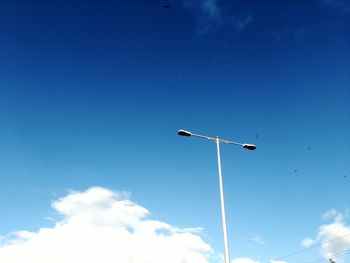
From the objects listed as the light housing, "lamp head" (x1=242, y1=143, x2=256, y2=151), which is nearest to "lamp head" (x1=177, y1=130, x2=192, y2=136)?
the light housing

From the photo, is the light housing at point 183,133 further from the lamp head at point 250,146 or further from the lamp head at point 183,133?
the lamp head at point 250,146

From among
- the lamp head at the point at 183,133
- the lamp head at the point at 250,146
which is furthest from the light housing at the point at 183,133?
the lamp head at the point at 250,146

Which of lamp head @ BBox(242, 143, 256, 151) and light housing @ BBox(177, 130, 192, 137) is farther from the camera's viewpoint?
lamp head @ BBox(242, 143, 256, 151)

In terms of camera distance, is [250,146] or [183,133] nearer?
[183,133]

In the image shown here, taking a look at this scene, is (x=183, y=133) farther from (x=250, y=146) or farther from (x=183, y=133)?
(x=250, y=146)

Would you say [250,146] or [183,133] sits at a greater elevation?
[183,133]

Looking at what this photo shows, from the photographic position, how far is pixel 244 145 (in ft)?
60.5

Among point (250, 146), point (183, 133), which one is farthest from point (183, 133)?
point (250, 146)

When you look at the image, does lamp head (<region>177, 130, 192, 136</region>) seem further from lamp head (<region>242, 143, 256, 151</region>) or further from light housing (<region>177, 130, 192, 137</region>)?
lamp head (<region>242, 143, 256, 151</region>)

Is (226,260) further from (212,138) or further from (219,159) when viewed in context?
(212,138)

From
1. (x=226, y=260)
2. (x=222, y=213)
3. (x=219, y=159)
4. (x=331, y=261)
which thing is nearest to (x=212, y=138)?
(x=219, y=159)

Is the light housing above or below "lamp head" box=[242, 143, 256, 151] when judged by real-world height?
above

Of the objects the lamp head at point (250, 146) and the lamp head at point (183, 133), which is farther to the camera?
the lamp head at point (250, 146)

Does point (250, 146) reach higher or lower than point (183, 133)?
lower
